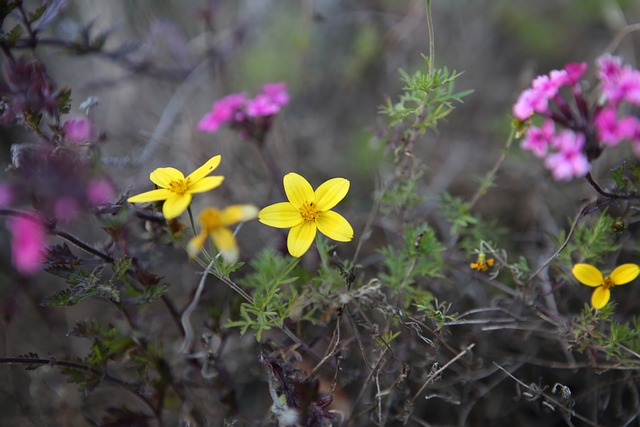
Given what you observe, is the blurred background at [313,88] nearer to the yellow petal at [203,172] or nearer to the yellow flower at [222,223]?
the yellow petal at [203,172]

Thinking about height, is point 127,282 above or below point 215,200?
above

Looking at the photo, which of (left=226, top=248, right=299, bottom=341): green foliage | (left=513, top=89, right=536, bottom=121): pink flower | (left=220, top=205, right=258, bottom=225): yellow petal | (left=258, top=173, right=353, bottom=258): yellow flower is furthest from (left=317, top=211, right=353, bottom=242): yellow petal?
(left=513, top=89, right=536, bottom=121): pink flower

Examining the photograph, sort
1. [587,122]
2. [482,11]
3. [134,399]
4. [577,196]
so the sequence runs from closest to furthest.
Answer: [587,122]
[134,399]
[577,196]
[482,11]

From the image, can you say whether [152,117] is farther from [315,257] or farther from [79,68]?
Result: [315,257]

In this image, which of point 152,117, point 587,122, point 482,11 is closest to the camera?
point 587,122

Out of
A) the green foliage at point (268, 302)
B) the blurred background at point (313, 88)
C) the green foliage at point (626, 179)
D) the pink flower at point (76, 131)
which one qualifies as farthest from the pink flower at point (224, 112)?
the green foliage at point (626, 179)

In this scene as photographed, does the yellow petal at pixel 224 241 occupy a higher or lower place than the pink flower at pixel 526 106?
lower

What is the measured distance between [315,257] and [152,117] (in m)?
1.98

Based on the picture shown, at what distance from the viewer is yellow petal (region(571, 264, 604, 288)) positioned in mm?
1694

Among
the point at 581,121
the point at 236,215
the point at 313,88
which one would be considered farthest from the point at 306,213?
the point at 313,88

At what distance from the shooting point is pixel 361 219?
9.45 feet

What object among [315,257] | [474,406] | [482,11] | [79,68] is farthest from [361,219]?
[79,68]

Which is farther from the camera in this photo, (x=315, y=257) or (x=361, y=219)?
(x=361, y=219)

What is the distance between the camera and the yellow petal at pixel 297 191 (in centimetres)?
166
